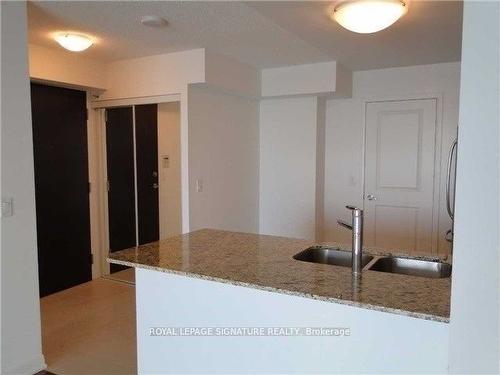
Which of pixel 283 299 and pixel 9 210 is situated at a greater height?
pixel 9 210

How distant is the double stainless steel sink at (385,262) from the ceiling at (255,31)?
4.89 ft

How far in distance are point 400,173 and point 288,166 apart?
1227mm

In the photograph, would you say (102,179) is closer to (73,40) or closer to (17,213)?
(73,40)

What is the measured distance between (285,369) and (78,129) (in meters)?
3.43

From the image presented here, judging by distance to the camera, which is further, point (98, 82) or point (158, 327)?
point (98, 82)

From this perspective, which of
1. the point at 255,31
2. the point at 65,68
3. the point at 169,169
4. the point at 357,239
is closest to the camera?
the point at 357,239

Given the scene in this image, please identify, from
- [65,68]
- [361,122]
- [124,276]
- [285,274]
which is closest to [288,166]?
[361,122]

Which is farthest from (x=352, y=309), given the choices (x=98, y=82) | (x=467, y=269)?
(x=98, y=82)

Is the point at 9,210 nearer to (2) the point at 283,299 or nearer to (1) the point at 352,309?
(2) the point at 283,299

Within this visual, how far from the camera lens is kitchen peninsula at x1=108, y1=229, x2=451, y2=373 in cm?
142

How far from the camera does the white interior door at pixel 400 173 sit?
4.28 meters

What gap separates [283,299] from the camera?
1634 millimetres

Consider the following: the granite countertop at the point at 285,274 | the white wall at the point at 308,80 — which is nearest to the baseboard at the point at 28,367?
the granite countertop at the point at 285,274

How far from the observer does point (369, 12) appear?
7.54 ft
